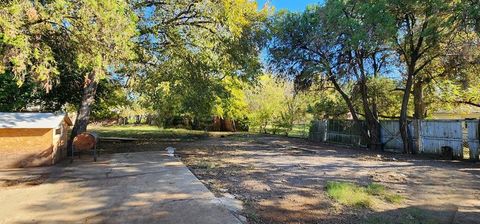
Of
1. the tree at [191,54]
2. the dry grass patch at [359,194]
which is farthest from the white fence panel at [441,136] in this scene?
the tree at [191,54]

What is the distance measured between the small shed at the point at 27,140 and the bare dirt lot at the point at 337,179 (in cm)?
388

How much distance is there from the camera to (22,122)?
8672 millimetres

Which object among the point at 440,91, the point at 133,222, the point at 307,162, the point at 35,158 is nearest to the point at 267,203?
the point at 133,222

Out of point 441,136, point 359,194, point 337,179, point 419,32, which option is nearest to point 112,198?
point 359,194

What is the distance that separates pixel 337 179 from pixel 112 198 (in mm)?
5045

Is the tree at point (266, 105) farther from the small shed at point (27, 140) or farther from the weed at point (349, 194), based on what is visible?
the weed at point (349, 194)

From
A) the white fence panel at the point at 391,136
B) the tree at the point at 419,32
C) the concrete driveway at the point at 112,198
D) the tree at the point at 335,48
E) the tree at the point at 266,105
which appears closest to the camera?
the concrete driveway at the point at 112,198

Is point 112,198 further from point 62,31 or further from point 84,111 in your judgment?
point 84,111

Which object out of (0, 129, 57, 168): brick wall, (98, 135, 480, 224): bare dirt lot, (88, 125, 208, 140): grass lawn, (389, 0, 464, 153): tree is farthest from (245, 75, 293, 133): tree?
(0, 129, 57, 168): brick wall

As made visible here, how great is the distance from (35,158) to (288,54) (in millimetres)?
12580

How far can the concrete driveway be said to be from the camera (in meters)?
4.64

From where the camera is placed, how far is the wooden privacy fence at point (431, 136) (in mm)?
11609

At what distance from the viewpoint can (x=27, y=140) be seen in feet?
28.7

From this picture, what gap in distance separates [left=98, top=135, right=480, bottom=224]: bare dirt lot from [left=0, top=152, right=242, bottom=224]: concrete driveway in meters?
0.58
